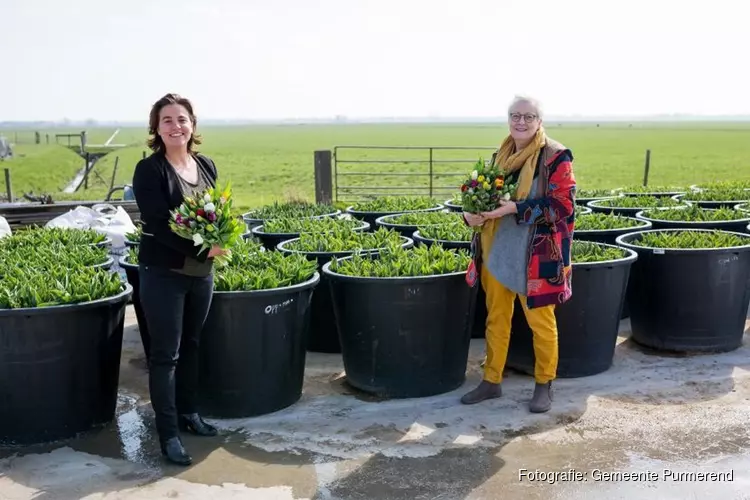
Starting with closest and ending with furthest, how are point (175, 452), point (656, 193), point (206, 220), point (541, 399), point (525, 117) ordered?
point (206, 220) < point (175, 452) < point (525, 117) < point (541, 399) < point (656, 193)

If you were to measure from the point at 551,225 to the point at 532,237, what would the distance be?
0.47 ft

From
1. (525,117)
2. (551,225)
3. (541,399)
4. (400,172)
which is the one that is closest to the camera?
(525,117)

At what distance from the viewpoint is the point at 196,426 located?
4.97m

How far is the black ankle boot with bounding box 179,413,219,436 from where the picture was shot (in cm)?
496

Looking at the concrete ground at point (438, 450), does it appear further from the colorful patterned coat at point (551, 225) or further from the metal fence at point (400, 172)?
the metal fence at point (400, 172)

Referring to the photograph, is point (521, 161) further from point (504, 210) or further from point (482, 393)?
point (482, 393)

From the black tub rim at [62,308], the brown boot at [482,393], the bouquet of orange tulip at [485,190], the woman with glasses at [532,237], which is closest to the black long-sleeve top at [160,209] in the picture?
the black tub rim at [62,308]

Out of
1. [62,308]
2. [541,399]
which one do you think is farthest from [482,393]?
[62,308]

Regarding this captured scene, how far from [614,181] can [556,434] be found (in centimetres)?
3333

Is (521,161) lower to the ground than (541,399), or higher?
higher

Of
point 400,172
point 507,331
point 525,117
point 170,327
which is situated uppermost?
point 525,117

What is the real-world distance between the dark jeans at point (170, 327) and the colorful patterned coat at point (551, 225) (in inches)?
80.5

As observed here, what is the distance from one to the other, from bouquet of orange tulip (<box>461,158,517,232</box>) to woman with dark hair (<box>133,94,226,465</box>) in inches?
64.1

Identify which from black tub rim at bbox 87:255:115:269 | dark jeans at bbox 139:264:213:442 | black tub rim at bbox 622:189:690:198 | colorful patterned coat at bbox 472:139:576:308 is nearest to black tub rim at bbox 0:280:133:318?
dark jeans at bbox 139:264:213:442
